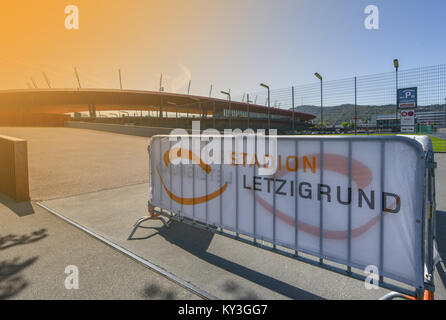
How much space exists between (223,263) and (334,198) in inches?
69.1

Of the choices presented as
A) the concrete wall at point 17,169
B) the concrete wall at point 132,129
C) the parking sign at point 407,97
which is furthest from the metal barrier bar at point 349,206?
the concrete wall at point 132,129

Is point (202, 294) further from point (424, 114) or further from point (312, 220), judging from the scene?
point (424, 114)

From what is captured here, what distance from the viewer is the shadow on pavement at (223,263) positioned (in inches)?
110

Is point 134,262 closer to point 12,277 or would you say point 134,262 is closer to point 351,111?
point 12,277

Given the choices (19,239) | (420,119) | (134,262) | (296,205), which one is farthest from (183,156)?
(420,119)

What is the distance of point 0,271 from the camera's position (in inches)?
128

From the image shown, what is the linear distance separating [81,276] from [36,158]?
1180 centimetres

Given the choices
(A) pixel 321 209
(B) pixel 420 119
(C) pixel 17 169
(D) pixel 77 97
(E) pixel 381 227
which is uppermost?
(D) pixel 77 97

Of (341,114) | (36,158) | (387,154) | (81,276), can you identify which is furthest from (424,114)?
(36,158)

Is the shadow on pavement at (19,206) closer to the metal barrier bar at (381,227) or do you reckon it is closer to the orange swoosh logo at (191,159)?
the orange swoosh logo at (191,159)

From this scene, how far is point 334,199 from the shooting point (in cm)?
284

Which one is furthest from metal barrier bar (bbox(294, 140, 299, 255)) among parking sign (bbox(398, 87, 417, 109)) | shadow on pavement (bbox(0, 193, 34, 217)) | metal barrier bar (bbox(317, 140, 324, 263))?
parking sign (bbox(398, 87, 417, 109))

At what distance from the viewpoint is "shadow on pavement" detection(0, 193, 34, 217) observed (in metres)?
5.72

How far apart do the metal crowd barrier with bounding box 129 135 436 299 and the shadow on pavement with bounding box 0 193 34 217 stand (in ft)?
14.1
